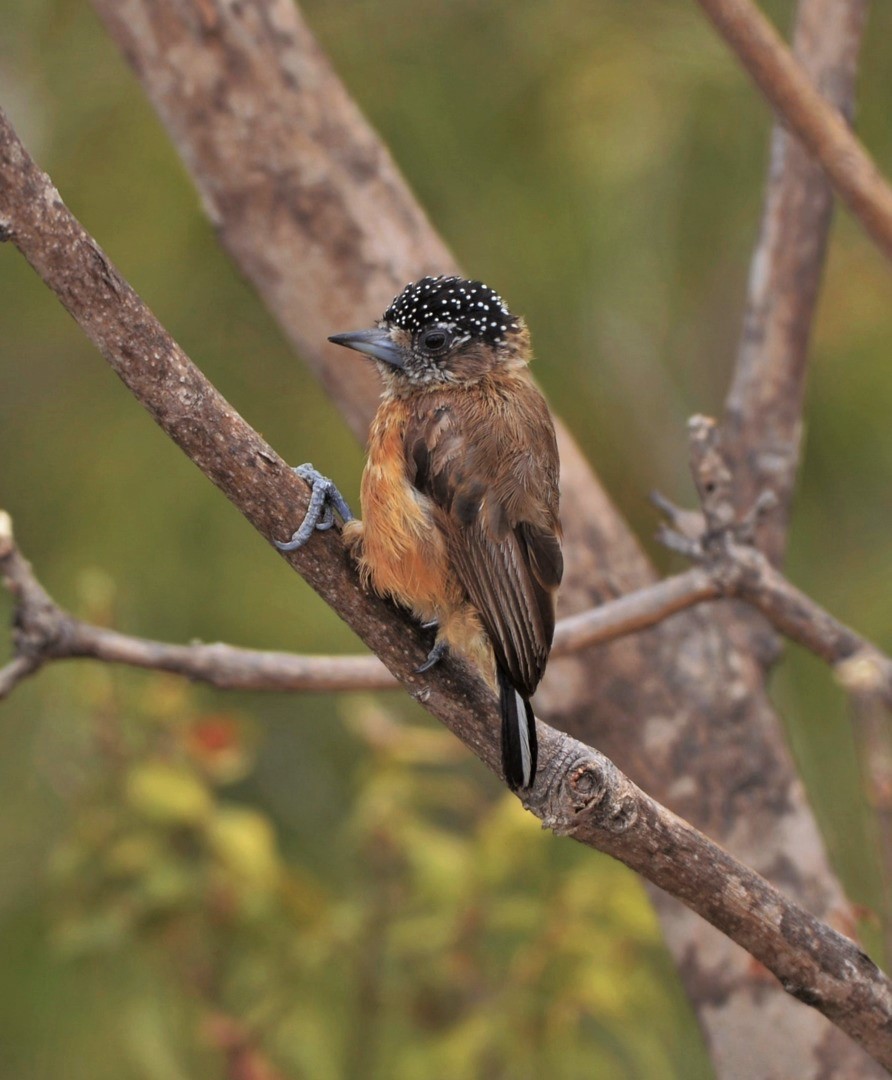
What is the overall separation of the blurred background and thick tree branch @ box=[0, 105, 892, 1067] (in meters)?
1.22

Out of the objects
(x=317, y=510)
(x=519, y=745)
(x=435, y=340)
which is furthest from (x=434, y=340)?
(x=519, y=745)

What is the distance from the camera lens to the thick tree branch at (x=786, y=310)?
3.77 meters

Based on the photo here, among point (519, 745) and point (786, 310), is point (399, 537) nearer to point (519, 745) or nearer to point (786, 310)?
point (519, 745)

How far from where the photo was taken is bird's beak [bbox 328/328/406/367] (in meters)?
3.24

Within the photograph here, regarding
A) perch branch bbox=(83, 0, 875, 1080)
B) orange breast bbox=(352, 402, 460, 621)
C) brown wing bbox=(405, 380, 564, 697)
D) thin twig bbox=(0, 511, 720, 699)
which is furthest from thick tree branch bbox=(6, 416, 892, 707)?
perch branch bbox=(83, 0, 875, 1080)

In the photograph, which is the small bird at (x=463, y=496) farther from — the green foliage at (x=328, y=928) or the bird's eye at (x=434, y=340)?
the green foliage at (x=328, y=928)

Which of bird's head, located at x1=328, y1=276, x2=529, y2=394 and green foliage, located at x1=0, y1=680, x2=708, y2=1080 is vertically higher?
bird's head, located at x1=328, y1=276, x2=529, y2=394

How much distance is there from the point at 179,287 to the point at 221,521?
Result: 3.12 feet

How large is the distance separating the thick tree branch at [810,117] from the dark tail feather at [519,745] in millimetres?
1492

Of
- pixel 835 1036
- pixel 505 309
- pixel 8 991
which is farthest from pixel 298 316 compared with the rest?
pixel 8 991

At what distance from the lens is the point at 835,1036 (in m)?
3.37

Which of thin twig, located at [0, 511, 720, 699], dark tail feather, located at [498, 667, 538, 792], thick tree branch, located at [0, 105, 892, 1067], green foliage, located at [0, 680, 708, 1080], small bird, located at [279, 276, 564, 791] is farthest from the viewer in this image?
green foliage, located at [0, 680, 708, 1080]

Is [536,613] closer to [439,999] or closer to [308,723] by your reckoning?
[439,999]

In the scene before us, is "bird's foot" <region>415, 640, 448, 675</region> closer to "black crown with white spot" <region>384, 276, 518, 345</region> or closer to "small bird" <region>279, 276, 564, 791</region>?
"small bird" <region>279, 276, 564, 791</region>
